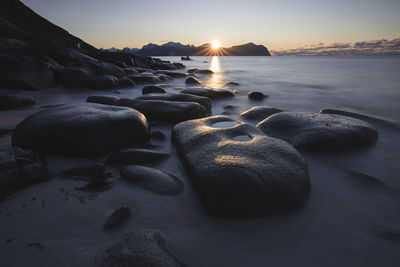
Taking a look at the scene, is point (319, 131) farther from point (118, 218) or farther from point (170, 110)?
point (118, 218)

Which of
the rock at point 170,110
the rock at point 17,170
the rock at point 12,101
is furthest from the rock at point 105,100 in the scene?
the rock at point 17,170

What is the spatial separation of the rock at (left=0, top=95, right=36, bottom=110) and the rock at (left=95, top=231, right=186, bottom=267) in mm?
3468

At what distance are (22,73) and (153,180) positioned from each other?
16.9 feet

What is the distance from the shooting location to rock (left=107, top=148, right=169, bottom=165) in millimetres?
1764

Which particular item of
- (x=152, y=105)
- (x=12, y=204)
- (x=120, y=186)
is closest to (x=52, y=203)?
(x=12, y=204)

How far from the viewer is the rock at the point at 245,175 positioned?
1248 millimetres

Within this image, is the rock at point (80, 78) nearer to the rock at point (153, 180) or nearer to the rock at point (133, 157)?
the rock at point (133, 157)

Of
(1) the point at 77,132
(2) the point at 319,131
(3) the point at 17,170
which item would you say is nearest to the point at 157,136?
(1) the point at 77,132

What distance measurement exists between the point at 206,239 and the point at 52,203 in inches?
38.1

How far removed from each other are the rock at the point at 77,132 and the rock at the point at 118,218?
2.78ft

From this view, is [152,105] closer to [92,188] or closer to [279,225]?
[92,188]

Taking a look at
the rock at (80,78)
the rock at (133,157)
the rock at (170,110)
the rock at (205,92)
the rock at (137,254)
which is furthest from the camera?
the rock at (80,78)

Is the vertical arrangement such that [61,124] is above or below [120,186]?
above

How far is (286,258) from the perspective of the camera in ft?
3.34
